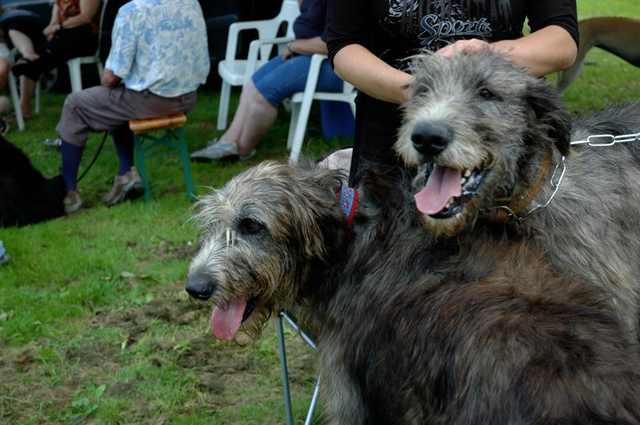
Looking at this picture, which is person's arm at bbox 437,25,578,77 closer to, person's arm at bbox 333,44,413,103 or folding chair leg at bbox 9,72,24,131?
person's arm at bbox 333,44,413,103

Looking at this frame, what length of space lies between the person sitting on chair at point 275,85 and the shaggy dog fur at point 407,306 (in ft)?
14.7

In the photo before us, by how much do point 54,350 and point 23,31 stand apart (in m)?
5.92

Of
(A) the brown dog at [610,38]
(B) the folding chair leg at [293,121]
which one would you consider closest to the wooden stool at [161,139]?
(B) the folding chair leg at [293,121]

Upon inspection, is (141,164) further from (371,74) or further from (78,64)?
(371,74)

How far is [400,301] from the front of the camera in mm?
2148

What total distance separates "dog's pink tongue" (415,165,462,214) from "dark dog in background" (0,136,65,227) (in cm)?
479

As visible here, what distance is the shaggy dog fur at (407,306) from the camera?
1740 mm

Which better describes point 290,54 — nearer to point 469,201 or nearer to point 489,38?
point 489,38

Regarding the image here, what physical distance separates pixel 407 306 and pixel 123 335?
2.66m

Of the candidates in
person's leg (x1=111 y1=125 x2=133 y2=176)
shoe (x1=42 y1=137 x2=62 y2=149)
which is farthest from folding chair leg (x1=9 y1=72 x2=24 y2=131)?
person's leg (x1=111 y1=125 x2=133 y2=176)

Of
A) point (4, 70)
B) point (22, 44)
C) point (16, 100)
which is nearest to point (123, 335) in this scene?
point (4, 70)

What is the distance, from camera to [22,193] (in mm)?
6297

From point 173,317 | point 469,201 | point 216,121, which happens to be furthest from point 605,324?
point 216,121

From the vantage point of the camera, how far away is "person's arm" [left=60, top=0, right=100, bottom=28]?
8.41 metres
